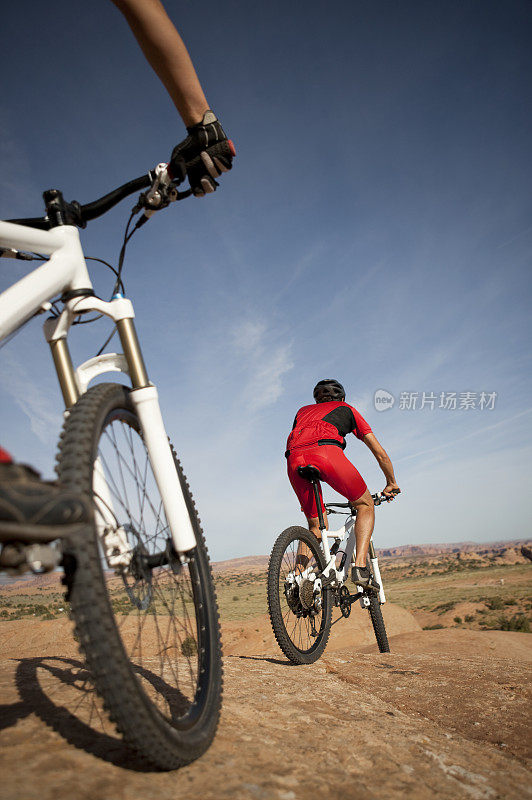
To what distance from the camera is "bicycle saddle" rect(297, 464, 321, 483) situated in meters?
4.30

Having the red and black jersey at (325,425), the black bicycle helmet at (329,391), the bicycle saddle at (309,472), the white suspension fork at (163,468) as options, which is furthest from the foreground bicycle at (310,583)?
the white suspension fork at (163,468)

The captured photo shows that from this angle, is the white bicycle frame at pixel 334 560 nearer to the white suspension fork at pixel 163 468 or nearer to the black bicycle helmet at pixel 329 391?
the black bicycle helmet at pixel 329 391

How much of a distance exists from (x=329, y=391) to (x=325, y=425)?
0.92 meters

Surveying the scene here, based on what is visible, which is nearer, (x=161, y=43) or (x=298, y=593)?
(x=161, y=43)

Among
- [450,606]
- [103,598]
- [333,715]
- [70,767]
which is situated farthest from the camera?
[450,606]

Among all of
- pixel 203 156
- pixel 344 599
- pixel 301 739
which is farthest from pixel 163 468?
pixel 344 599

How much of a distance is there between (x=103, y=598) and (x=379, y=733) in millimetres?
1722

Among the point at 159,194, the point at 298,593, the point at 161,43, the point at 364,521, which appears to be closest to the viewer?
the point at 161,43

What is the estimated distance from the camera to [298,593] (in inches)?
160

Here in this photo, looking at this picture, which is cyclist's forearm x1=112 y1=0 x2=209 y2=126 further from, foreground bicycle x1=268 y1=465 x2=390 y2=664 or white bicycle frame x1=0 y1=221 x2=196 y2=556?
foreground bicycle x1=268 y1=465 x2=390 y2=664

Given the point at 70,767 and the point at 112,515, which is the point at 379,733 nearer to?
the point at 70,767

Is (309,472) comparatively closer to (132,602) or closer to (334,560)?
(334,560)

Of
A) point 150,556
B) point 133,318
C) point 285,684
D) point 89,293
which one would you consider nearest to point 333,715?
point 285,684

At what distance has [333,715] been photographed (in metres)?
2.35
